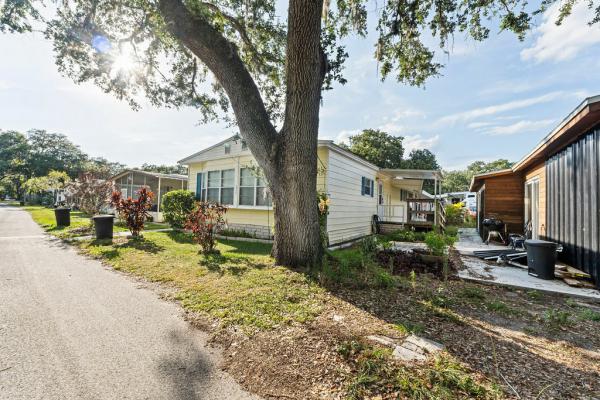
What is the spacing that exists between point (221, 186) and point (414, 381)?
1069cm

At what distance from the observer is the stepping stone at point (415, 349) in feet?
7.20

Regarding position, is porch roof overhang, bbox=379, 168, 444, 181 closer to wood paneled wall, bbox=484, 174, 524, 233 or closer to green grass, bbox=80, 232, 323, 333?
wood paneled wall, bbox=484, 174, 524, 233

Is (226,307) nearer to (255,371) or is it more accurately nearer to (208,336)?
(208,336)

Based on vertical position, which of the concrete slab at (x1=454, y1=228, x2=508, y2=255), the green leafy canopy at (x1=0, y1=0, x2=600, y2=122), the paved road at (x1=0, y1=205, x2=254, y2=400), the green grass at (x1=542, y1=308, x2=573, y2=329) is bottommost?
the paved road at (x1=0, y1=205, x2=254, y2=400)

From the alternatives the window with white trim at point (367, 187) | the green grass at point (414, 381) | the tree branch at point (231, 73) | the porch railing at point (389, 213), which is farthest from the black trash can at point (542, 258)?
the porch railing at point (389, 213)

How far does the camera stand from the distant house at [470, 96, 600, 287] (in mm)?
4652

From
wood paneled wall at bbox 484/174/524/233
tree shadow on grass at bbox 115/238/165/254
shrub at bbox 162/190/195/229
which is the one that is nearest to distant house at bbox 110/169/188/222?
shrub at bbox 162/190/195/229

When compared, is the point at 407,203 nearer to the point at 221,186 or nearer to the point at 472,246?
the point at 472,246

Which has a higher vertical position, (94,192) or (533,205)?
(94,192)

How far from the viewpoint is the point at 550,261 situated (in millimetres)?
5098

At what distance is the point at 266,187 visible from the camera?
9344 mm

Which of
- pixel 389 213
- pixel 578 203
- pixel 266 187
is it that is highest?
pixel 266 187

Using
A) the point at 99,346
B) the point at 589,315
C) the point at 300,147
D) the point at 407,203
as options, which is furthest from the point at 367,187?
the point at 99,346

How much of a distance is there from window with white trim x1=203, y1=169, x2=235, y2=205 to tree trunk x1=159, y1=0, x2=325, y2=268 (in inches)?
249
